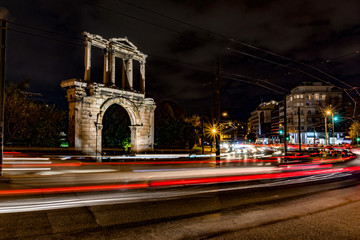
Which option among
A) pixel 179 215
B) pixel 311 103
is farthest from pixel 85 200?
pixel 311 103

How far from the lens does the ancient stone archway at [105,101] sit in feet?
75.8

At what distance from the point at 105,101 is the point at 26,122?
29.8ft

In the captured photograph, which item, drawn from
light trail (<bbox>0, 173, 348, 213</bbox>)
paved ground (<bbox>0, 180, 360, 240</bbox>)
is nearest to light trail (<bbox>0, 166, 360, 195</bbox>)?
light trail (<bbox>0, 173, 348, 213</bbox>)

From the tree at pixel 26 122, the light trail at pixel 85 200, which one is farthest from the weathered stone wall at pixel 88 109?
the light trail at pixel 85 200

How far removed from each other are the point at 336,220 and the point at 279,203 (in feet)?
5.78

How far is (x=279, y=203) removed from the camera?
7477 mm

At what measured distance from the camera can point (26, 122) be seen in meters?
26.1

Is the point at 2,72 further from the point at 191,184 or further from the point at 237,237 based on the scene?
the point at 237,237

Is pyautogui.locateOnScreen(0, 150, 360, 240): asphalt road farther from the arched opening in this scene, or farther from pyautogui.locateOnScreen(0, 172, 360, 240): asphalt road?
the arched opening

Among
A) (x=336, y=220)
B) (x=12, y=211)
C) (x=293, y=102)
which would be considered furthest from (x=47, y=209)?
(x=293, y=102)

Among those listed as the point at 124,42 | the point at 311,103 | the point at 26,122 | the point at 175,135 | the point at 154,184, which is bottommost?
the point at 154,184

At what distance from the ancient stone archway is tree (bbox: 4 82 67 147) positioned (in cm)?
583

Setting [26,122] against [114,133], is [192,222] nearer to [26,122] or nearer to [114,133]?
[26,122]

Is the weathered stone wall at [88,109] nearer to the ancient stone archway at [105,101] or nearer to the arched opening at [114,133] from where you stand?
the ancient stone archway at [105,101]
